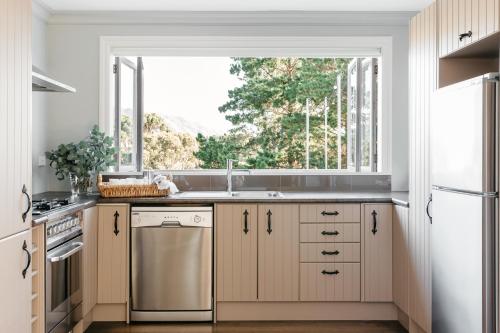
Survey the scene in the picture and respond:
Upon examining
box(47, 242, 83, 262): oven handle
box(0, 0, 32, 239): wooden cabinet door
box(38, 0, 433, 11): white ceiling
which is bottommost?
box(47, 242, 83, 262): oven handle

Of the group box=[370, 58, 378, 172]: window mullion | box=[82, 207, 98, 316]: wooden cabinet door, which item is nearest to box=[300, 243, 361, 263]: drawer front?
box=[370, 58, 378, 172]: window mullion

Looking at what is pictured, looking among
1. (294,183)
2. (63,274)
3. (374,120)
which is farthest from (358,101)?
(63,274)

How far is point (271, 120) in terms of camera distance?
6.44 metres

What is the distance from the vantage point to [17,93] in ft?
7.04

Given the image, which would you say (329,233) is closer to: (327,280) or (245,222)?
(327,280)

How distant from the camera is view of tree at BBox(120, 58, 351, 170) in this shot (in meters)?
5.98

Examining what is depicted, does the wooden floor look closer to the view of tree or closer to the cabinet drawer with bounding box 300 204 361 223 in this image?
the cabinet drawer with bounding box 300 204 361 223

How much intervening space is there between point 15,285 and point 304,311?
83.1 inches

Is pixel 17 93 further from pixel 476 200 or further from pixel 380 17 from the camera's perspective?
pixel 380 17

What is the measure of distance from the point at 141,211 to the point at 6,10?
175cm

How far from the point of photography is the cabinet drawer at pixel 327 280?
11.4 feet

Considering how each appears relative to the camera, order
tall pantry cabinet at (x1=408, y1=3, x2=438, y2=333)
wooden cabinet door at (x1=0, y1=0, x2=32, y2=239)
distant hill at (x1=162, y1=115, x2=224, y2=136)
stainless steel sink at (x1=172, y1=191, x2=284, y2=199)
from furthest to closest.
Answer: distant hill at (x1=162, y1=115, x2=224, y2=136) < stainless steel sink at (x1=172, y1=191, x2=284, y2=199) < tall pantry cabinet at (x1=408, y1=3, x2=438, y2=333) < wooden cabinet door at (x1=0, y1=0, x2=32, y2=239)

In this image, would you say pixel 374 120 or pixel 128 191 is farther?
pixel 374 120

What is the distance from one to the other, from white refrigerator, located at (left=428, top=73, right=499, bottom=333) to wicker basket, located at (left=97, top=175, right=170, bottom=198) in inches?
77.0
